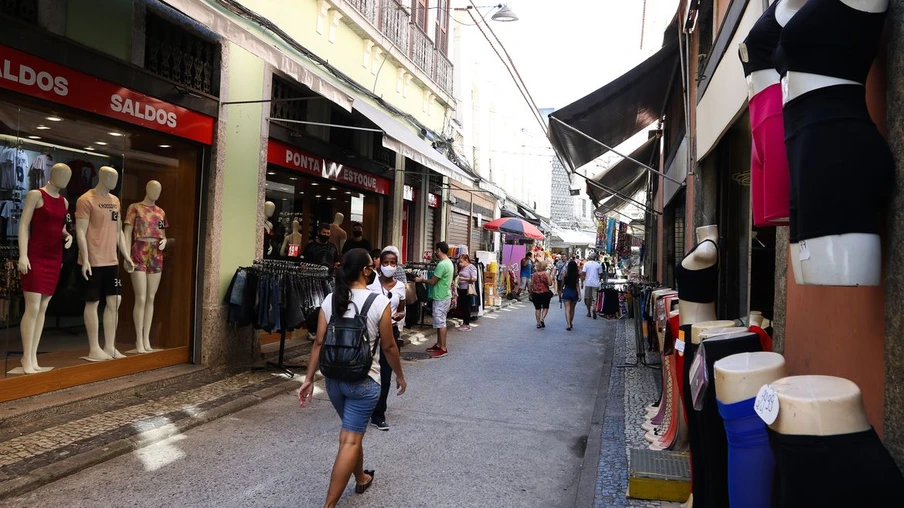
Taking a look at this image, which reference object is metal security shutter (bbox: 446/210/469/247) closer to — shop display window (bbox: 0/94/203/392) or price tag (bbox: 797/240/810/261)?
shop display window (bbox: 0/94/203/392)

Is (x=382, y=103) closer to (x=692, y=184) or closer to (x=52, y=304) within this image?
(x=692, y=184)

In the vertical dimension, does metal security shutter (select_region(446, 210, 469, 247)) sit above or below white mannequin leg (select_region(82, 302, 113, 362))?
above

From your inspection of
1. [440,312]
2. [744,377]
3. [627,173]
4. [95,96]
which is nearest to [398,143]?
[440,312]

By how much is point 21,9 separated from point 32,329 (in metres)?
2.85

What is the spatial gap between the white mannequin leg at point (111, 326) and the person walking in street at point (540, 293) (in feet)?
30.6

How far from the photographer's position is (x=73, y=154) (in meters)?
6.15

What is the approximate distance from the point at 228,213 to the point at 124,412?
9.86 feet

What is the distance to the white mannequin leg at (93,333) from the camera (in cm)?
649

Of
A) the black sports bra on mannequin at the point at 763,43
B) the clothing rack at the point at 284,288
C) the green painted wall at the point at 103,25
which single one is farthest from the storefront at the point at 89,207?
the black sports bra on mannequin at the point at 763,43

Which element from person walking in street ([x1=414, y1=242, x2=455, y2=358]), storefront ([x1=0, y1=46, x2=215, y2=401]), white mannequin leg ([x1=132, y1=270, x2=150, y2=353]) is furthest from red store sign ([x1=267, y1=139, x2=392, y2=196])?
white mannequin leg ([x1=132, y1=270, x2=150, y2=353])

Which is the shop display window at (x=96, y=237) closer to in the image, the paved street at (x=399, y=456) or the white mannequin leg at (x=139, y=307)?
the white mannequin leg at (x=139, y=307)

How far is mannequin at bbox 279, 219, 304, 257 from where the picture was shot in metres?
10.2

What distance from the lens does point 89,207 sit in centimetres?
639

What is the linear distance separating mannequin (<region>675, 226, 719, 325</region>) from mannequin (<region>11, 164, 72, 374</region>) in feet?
18.7
